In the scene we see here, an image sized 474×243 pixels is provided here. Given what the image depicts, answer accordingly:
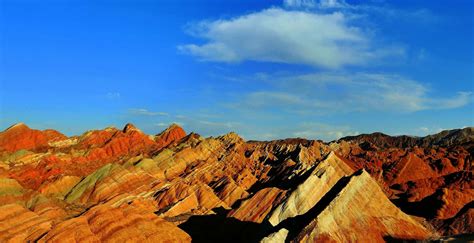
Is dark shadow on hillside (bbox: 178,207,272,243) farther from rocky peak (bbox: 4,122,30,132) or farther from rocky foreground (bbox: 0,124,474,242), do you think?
rocky peak (bbox: 4,122,30,132)

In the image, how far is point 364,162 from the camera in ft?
532

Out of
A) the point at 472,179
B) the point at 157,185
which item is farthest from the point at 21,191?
the point at 472,179

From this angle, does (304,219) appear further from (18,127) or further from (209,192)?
(18,127)

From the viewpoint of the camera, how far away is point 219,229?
64000 millimetres

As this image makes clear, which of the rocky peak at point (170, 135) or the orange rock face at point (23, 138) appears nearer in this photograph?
the orange rock face at point (23, 138)

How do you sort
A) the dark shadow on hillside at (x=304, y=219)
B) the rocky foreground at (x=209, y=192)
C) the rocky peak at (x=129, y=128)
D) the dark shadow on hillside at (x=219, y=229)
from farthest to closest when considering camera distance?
the rocky peak at (x=129, y=128) → the dark shadow on hillside at (x=219, y=229) → the rocky foreground at (x=209, y=192) → the dark shadow on hillside at (x=304, y=219)

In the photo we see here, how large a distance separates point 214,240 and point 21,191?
5624 centimetres

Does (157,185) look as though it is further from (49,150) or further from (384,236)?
(384,236)

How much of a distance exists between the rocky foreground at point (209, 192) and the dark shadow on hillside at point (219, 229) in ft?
0.48

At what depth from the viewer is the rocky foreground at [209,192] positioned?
1905 inches

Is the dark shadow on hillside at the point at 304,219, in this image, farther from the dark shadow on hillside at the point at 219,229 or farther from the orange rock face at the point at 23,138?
Result: the orange rock face at the point at 23,138

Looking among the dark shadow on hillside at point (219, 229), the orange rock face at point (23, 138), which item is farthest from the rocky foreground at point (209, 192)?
the orange rock face at point (23, 138)

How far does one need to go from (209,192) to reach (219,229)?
24.5m

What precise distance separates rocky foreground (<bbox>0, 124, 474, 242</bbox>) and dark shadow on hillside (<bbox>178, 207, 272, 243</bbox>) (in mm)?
147
